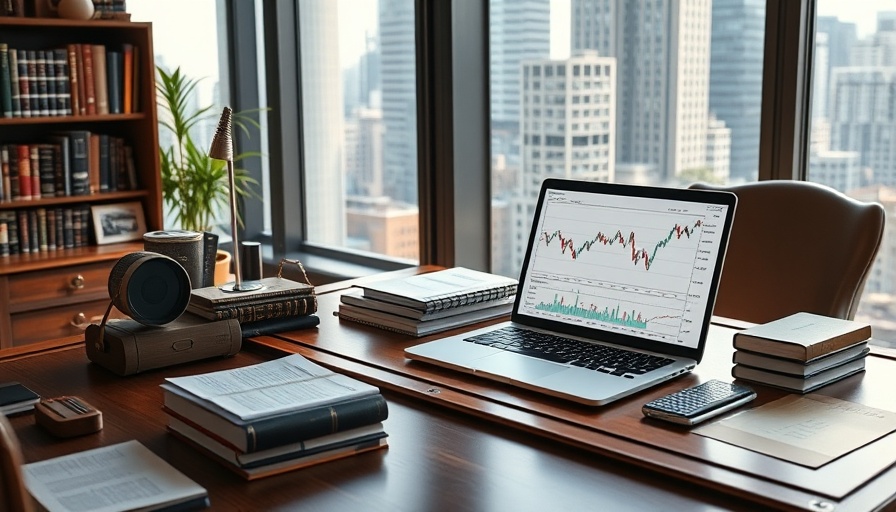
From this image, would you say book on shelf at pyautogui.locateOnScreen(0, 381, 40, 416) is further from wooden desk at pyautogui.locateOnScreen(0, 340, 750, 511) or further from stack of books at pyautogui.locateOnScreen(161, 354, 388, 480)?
stack of books at pyautogui.locateOnScreen(161, 354, 388, 480)

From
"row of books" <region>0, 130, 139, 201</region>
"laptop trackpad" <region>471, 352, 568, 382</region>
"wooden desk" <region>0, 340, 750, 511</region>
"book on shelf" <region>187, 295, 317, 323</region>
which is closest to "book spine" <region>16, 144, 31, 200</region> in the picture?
"row of books" <region>0, 130, 139, 201</region>

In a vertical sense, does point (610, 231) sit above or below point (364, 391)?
above

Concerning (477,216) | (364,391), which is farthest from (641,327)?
(477,216)

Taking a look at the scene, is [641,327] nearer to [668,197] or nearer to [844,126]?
[668,197]

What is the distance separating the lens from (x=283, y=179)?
425 centimetres

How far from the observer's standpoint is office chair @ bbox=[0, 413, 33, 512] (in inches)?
35.6

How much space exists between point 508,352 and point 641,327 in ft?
0.75

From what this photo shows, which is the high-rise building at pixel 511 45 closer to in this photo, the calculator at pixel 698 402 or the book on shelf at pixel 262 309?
the book on shelf at pixel 262 309

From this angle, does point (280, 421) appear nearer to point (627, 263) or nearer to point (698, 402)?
point (698, 402)

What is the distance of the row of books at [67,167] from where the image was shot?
335 centimetres

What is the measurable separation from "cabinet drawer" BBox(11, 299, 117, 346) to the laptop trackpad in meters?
1.93

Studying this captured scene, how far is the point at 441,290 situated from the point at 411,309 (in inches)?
3.7

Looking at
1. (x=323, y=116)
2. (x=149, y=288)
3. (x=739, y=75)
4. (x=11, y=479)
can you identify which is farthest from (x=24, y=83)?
(x=11, y=479)

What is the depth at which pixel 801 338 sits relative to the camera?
150 centimetres
